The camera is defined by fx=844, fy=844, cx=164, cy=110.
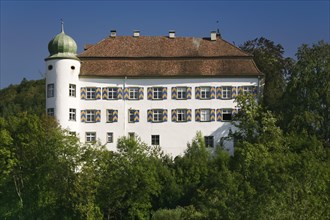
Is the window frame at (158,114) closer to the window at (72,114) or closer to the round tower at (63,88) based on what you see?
the round tower at (63,88)

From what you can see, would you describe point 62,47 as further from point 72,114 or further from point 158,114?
point 158,114

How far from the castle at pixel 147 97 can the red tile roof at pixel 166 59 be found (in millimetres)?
75

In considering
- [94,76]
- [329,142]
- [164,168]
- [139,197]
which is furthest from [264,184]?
[94,76]

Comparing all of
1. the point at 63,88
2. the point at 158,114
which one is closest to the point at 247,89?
the point at 158,114

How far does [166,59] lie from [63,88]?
7660mm

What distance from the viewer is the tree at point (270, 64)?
61.1 metres

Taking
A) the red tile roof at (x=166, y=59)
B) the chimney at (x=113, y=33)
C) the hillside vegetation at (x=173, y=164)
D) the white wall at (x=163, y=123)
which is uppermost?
the chimney at (x=113, y=33)

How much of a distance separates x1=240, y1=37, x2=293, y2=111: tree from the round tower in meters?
13.4

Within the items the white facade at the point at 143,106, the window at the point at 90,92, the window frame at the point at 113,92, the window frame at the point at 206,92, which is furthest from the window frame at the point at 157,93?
Answer: the window at the point at 90,92

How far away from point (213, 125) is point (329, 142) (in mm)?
8018

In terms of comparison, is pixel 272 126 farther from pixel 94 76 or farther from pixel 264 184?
pixel 264 184

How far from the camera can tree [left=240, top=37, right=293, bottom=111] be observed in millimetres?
61062

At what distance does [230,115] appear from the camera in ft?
192

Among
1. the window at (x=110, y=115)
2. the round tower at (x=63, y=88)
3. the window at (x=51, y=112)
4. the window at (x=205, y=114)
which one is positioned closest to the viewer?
the round tower at (x=63, y=88)
